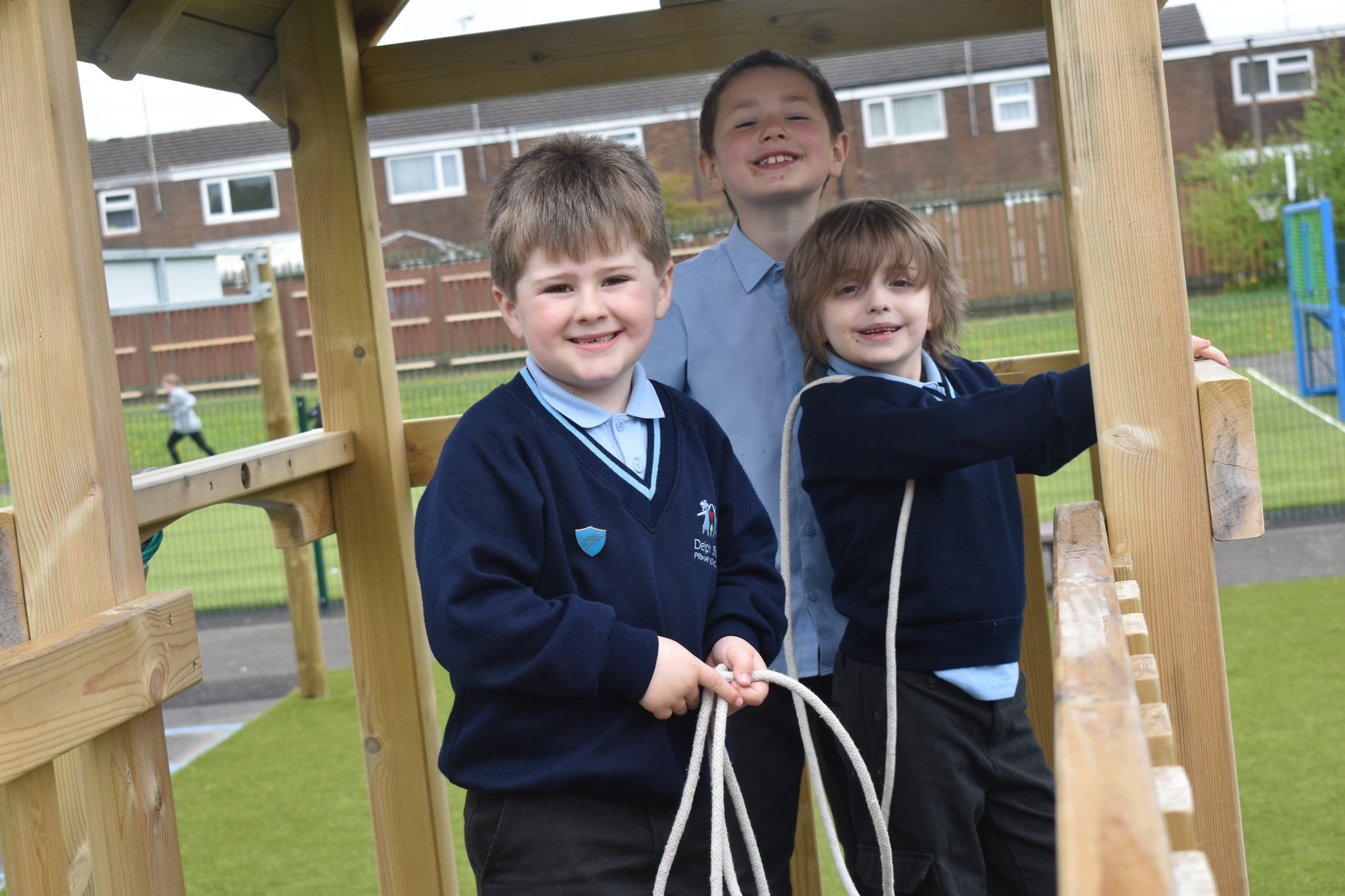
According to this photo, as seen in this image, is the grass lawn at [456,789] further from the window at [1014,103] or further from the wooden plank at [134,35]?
the window at [1014,103]

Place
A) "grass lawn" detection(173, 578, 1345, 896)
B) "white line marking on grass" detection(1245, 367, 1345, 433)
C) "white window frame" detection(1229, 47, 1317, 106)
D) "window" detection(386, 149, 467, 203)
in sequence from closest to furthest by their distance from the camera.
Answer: "grass lawn" detection(173, 578, 1345, 896), "white line marking on grass" detection(1245, 367, 1345, 433), "white window frame" detection(1229, 47, 1317, 106), "window" detection(386, 149, 467, 203)

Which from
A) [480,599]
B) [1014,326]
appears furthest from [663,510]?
[1014,326]

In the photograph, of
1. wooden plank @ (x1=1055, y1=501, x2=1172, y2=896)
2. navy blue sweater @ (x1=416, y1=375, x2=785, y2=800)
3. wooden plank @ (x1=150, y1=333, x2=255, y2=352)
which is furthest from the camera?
wooden plank @ (x1=150, y1=333, x2=255, y2=352)

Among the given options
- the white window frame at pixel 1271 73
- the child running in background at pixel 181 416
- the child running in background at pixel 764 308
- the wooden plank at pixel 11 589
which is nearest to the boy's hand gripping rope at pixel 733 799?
the child running in background at pixel 764 308

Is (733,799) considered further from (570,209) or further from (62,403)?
(62,403)

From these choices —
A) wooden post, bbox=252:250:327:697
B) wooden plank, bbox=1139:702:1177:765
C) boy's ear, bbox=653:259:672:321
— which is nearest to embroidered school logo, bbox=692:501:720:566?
boy's ear, bbox=653:259:672:321

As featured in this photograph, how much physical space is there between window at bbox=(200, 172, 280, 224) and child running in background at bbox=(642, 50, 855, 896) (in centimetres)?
3212

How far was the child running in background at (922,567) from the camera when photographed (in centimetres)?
212

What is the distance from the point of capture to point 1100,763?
93 centimetres

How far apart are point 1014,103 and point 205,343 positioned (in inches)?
747

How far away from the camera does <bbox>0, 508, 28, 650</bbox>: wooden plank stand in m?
1.72

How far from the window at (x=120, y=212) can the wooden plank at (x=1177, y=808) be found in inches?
1379

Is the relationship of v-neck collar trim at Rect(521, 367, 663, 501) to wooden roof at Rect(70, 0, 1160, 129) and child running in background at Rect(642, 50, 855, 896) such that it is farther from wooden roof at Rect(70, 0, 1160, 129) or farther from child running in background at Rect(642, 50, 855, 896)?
wooden roof at Rect(70, 0, 1160, 129)

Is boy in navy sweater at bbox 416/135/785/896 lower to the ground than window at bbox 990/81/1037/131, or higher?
lower
